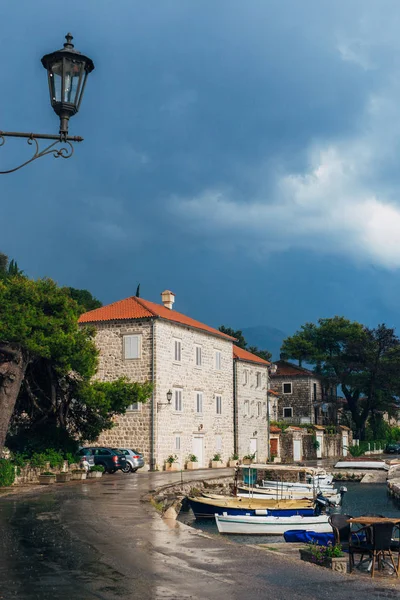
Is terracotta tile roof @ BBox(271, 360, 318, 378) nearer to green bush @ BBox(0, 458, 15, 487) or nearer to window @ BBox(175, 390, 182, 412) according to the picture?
window @ BBox(175, 390, 182, 412)

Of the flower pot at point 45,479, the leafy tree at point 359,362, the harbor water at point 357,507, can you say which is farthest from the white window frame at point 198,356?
the leafy tree at point 359,362

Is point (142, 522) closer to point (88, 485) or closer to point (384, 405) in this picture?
point (88, 485)

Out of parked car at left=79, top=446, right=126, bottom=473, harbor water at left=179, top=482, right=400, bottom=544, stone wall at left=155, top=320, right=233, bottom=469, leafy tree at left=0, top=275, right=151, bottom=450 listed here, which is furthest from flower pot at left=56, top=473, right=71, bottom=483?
stone wall at left=155, top=320, right=233, bottom=469

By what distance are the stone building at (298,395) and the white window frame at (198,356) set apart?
31645 mm

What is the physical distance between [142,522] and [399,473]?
150 feet

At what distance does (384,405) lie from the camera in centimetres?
8700

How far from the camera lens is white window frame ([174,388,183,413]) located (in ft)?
158

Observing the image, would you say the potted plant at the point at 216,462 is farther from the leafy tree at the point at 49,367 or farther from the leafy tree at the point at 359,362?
the leafy tree at the point at 359,362

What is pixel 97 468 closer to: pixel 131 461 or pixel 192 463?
pixel 131 461

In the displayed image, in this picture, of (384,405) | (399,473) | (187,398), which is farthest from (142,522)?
(384,405)

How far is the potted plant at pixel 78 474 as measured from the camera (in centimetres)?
3622

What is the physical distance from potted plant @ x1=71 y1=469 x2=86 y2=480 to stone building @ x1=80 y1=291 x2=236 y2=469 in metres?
8.32

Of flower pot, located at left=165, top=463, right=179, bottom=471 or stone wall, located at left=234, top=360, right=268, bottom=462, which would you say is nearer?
flower pot, located at left=165, top=463, right=179, bottom=471

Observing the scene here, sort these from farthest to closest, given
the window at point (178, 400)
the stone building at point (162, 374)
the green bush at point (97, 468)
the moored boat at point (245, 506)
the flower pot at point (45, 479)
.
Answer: the window at point (178, 400) < the stone building at point (162, 374) < the green bush at point (97, 468) < the flower pot at point (45, 479) < the moored boat at point (245, 506)
